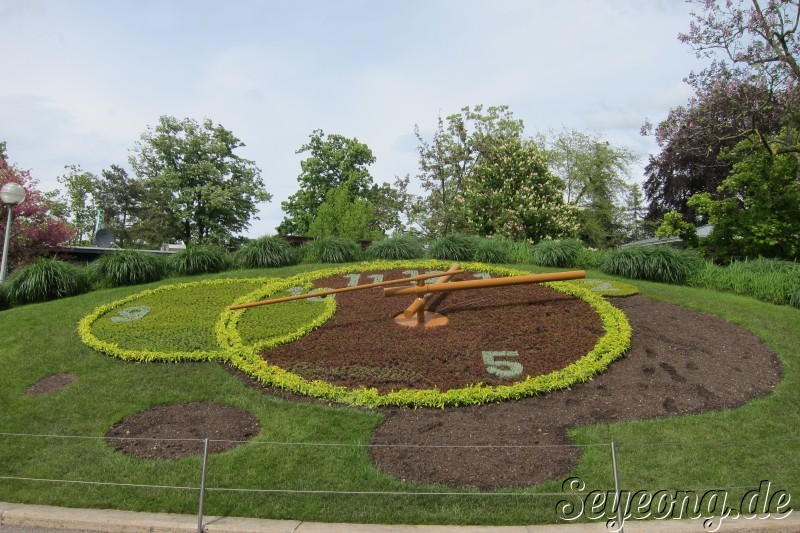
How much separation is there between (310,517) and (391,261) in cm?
845

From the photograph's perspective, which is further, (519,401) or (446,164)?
(446,164)

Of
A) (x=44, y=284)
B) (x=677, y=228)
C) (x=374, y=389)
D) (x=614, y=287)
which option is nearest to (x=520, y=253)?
(x=614, y=287)

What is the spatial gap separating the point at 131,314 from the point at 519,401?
289 inches

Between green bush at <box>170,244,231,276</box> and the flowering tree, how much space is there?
24.2 feet

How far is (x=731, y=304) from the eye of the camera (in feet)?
32.0

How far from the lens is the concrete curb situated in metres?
4.04

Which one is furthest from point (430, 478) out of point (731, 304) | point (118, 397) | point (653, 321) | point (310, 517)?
point (731, 304)

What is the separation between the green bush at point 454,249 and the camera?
12.9 m

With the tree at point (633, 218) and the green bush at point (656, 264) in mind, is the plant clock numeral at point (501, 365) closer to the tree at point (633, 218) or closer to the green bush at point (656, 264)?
the green bush at point (656, 264)

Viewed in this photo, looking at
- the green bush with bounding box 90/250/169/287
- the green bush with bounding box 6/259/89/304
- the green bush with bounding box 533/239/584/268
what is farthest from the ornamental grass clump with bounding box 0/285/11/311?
the green bush with bounding box 533/239/584/268

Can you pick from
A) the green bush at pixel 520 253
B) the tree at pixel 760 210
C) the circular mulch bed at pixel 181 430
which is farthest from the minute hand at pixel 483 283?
the tree at pixel 760 210

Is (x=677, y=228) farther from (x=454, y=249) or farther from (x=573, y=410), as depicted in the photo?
(x=573, y=410)

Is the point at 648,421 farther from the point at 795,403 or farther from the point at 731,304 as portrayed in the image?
the point at 731,304

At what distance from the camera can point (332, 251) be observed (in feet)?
44.3
